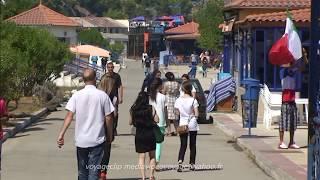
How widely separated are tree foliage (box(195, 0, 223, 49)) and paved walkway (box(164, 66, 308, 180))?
5061cm

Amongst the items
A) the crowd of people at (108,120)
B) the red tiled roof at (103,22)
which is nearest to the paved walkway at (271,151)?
the crowd of people at (108,120)

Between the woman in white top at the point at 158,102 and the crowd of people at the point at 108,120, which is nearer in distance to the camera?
the crowd of people at the point at 108,120

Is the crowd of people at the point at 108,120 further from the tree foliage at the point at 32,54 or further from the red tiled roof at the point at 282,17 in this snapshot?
the tree foliage at the point at 32,54

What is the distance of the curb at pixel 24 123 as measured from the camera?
19.1 m

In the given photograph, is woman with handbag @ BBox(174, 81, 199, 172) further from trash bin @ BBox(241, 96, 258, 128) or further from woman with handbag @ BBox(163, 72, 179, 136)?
trash bin @ BBox(241, 96, 258, 128)

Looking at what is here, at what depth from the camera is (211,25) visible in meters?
74.4

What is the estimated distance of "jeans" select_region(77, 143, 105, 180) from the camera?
9.74 meters

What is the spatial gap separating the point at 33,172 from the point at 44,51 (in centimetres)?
2160

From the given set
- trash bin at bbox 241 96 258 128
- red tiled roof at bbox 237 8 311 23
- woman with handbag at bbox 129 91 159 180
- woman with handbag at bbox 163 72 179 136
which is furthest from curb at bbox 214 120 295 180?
red tiled roof at bbox 237 8 311 23

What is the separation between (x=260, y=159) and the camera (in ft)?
47.1

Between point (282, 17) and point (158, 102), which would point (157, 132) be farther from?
point (282, 17)

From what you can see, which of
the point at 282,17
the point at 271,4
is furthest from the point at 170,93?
the point at 271,4

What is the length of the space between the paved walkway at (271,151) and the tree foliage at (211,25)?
50.6m

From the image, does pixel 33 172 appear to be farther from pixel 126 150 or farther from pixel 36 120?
pixel 36 120
